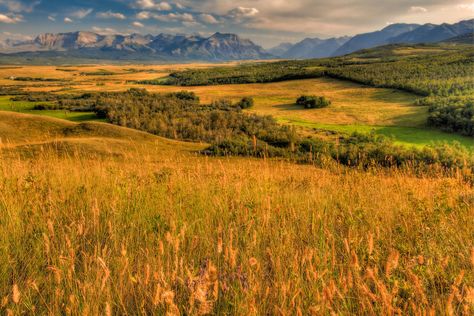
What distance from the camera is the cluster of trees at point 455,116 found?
6359 centimetres

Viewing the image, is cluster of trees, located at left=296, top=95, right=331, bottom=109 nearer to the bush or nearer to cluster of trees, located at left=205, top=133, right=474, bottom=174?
the bush

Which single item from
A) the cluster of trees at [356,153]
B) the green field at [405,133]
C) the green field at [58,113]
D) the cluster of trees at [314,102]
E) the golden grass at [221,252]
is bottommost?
the green field at [405,133]

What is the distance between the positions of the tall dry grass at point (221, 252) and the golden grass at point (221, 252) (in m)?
0.02

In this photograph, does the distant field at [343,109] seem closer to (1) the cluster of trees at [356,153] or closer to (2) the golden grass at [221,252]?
(1) the cluster of trees at [356,153]

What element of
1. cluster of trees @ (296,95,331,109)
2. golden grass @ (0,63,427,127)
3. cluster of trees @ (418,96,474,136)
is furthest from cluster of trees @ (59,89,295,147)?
cluster of trees @ (418,96,474,136)

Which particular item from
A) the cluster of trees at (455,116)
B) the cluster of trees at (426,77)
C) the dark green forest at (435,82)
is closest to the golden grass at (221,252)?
the cluster of trees at (455,116)

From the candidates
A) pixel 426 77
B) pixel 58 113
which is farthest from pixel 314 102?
pixel 58 113

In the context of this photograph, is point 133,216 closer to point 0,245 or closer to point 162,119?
point 0,245

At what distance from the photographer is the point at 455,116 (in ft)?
218

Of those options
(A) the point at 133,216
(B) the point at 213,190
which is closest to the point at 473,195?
(B) the point at 213,190

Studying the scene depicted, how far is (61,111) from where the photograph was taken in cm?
7012

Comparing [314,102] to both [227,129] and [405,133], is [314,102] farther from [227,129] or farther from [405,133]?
[227,129]

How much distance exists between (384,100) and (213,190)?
99986 mm

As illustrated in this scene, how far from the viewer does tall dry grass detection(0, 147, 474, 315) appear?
248 cm
